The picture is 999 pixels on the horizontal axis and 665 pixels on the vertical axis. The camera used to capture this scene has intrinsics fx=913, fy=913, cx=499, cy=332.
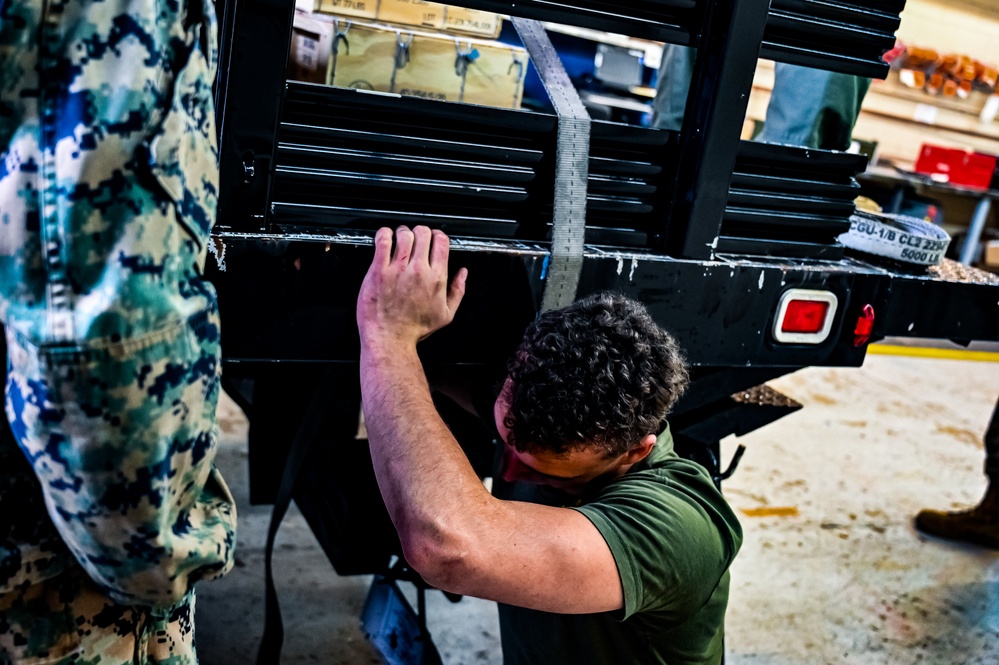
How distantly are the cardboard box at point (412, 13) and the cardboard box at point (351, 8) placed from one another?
0.05 feet

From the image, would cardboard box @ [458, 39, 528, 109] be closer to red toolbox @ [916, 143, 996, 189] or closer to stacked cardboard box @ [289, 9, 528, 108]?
stacked cardboard box @ [289, 9, 528, 108]

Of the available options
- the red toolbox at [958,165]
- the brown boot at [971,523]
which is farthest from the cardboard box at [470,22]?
the red toolbox at [958,165]

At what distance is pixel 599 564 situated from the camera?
3.86ft

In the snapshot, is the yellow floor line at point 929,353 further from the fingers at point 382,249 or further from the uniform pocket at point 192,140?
the uniform pocket at point 192,140

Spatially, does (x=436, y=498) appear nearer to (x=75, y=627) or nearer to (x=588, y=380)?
(x=588, y=380)

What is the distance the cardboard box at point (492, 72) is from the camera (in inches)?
65.9

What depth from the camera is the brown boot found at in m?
3.04

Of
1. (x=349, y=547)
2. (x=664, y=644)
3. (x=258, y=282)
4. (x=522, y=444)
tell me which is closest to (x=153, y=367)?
(x=258, y=282)

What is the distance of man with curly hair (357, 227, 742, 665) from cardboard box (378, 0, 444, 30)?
1.78 feet

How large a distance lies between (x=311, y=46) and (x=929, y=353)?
16.5 feet

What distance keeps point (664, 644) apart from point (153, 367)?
3.06ft

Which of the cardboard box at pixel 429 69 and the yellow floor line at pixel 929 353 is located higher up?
the cardboard box at pixel 429 69

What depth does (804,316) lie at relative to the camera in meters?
1.59

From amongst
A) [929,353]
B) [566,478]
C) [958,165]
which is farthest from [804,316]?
[958,165]
